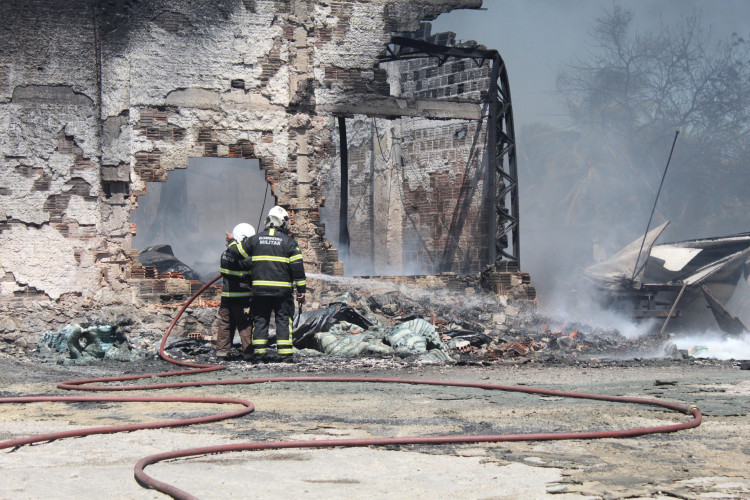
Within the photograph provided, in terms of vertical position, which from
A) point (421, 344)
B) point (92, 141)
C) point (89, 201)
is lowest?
point (421, 344)

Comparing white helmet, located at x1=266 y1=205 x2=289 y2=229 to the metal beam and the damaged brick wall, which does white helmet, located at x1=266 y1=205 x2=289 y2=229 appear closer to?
the metal beam

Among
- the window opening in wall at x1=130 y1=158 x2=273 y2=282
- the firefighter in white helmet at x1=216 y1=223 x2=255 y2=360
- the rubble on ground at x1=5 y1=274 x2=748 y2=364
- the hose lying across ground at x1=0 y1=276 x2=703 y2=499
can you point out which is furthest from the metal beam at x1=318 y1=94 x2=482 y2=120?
the window opening in wall at x1=130 y1=158 x2=273 y2=282

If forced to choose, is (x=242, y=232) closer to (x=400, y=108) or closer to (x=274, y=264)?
(x=274, y=264)

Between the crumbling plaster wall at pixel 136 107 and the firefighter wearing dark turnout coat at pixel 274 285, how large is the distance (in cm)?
457

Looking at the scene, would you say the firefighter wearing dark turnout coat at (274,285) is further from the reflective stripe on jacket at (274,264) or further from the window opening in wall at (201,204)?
the window opening in wall at (201,204)

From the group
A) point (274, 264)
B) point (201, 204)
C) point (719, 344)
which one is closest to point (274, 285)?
point (274, 264)

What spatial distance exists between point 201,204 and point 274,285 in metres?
20.3

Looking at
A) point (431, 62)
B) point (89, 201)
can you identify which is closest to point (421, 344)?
point (89, 201)

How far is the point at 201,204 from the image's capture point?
28203 millimetres

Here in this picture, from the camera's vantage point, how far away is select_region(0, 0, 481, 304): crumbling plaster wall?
12219 millimetres

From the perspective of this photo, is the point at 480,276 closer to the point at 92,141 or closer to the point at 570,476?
the point at 92,141

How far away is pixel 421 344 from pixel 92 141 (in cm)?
618

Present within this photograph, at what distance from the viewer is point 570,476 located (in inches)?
136

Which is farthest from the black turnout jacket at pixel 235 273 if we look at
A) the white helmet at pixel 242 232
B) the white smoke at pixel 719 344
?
the white smoke at pixel 719 344
